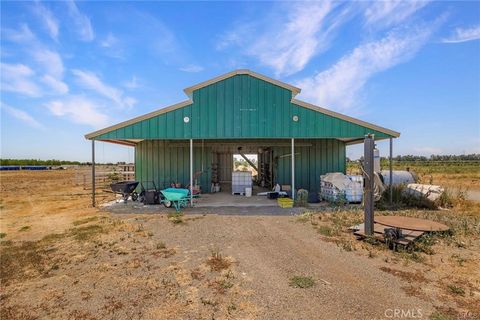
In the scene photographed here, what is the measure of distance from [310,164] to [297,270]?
9875mm

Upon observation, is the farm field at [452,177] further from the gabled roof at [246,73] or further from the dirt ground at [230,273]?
the dirt ground at [230,273]

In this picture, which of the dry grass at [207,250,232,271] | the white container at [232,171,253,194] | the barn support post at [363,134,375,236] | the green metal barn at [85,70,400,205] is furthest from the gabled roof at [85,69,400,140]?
the dry grass at [207,250,232,271]

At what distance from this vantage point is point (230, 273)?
4.43 m

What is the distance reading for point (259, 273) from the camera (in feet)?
14.6

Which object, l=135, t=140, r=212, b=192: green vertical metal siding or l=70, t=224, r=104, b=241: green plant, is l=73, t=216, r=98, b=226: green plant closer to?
l=70, t=224, r=104, b=241: green plant

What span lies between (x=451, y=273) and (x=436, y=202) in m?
7.43

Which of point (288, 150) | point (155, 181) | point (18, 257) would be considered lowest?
point (18, 257)

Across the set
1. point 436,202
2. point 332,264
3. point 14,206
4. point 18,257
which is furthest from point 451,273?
point 14,206

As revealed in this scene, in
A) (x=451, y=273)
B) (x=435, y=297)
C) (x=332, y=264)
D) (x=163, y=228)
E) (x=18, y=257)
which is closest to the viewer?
(x=435, y=297)

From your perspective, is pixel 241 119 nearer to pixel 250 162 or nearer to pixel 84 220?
pixel 84 220

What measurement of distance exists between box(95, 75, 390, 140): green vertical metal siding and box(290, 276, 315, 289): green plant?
720cm

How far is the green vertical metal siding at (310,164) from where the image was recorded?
545 inches

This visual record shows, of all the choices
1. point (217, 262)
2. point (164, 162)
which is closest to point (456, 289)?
point (217, 262)

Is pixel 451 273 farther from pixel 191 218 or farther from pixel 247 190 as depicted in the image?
pixel 247 190
